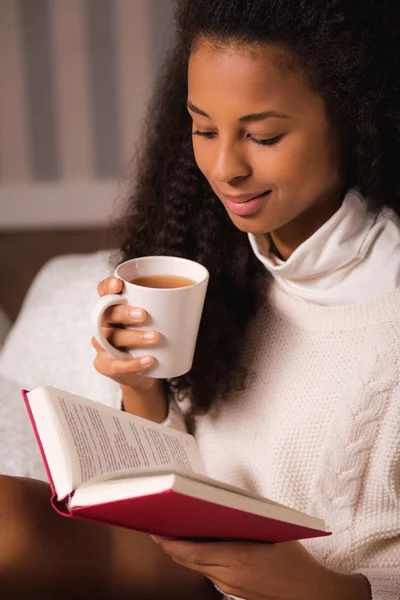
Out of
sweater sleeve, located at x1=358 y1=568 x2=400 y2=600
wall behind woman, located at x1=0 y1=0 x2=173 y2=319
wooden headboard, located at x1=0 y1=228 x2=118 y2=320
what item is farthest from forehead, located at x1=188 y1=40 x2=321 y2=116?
wall behind woman, located at x1=0 y1=0 x2=173 y2=319

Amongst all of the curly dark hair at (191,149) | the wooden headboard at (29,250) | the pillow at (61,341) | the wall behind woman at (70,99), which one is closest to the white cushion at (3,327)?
the pillow at (61,341)

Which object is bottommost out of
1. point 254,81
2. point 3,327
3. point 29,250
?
point 29,250

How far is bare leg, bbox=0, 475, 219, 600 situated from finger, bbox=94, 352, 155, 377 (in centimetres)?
21

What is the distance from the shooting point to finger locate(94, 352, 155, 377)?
3.10 feet

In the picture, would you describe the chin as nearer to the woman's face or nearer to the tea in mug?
the woman's face

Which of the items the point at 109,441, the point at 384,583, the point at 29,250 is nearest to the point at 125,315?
the point at 109,441

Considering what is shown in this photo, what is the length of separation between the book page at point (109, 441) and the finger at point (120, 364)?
0.05 m

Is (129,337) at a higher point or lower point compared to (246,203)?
lower

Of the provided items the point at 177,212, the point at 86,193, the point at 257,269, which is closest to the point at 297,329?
the point at 257,269

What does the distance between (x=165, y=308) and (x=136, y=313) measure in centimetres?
4

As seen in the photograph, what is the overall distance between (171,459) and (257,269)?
0.37 m

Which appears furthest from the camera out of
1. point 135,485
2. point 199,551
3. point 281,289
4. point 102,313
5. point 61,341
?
point 61,341

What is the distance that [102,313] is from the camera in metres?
0.93

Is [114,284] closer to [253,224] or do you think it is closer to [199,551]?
[253,224]
